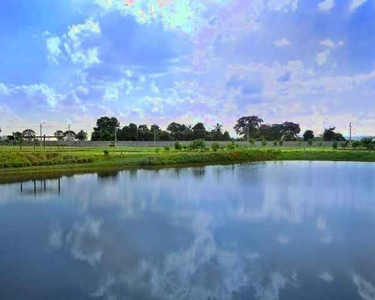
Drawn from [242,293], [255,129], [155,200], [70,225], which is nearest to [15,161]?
[155,200]

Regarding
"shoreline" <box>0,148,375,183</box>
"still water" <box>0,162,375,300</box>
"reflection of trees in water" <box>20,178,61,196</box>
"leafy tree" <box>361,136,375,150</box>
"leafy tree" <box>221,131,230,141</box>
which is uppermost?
"leafy tree" <box>221,131,230,141</box>

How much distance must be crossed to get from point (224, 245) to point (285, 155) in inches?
1596

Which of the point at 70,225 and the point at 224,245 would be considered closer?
the point at 224,245

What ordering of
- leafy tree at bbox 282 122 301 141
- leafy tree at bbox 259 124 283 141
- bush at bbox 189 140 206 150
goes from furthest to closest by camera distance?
1. leafy tree at bbox 259 124 283 141
2. leafy tree at bbox 282 122 301 141
3. bush at bbox 189 140 206 150

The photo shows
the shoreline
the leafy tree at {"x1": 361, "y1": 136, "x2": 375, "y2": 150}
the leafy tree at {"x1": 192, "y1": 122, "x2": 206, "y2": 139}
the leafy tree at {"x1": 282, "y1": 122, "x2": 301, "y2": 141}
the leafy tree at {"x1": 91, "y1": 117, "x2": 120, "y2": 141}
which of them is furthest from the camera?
the leafy tree at {"x1": 282, "y1": 122, "x2": 301, "y2": 141}

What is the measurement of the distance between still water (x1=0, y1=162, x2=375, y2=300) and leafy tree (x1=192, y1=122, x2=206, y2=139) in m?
67.9

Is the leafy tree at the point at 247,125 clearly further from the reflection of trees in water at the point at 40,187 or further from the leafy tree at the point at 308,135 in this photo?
the reflection of trees in water at the point at 40,187

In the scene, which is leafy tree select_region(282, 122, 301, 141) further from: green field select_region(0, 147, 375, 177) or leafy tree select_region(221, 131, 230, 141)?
green field select_region(0, 147, 375, 177)

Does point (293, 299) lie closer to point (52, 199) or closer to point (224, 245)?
point (224, 245)

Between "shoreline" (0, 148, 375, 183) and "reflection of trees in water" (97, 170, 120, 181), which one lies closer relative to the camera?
"reflection of trees in water" (97, 170, 120, 181)

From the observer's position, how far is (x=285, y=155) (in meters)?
49.4

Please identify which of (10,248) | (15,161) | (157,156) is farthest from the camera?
(157,156)

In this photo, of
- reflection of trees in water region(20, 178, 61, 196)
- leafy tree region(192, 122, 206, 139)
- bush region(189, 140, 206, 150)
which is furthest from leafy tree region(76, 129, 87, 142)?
reflection of trees in water region(20, 178, 61, 196)

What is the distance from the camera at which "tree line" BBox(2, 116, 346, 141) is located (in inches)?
3216
